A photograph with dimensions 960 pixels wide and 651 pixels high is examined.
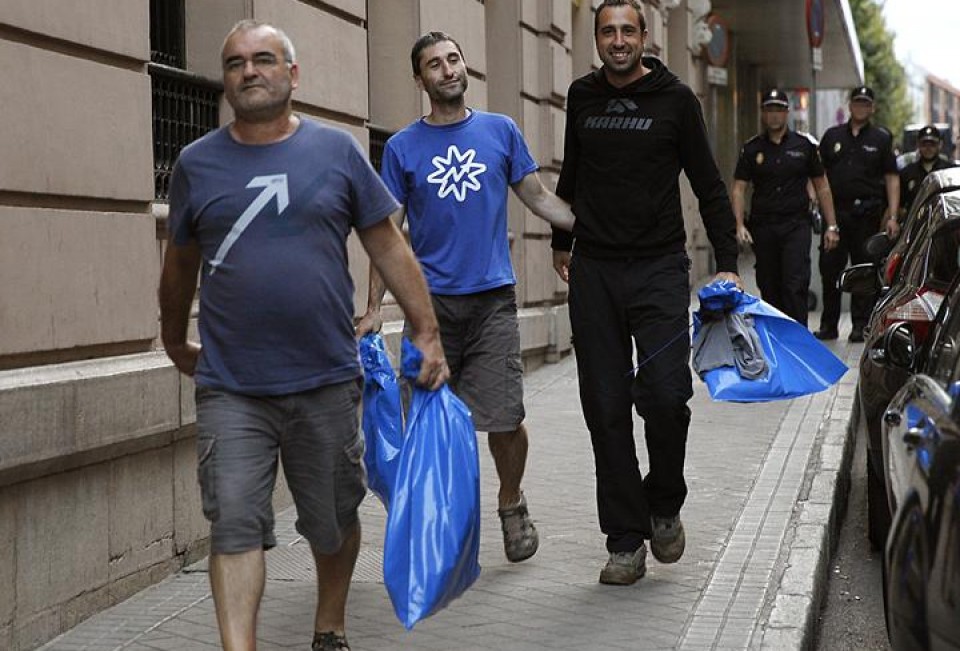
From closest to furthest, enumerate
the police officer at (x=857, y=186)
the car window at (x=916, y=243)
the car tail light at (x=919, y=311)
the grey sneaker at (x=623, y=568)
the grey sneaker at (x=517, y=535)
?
1. the grey sneaker at (x=623, y=568)
2. the grey sneaker at (x=517, y=535)
3. the car tail light at (x=919, y=311)
4. the car window at (x=916, y=243)
5. the police officer at (x=857, y=186)

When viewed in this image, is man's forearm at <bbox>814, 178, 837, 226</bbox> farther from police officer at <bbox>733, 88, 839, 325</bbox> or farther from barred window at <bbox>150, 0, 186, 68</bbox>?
barred window at <bbox>150, 0, 186, 68</bbox>

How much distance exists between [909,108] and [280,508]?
11917cm

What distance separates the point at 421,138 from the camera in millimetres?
6844

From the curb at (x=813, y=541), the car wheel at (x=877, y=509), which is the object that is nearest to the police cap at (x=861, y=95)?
the curb at (x=813, y=541)

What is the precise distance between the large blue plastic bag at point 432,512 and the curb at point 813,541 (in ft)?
3.58

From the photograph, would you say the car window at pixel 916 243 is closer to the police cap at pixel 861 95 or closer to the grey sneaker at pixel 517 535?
the grey sneaker at pixel 517 535

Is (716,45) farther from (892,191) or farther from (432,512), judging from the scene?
(432,512)

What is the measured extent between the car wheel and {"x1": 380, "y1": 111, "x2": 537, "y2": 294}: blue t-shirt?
1.86 metres

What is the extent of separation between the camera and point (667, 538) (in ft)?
22.2

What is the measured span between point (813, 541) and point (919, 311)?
106cm

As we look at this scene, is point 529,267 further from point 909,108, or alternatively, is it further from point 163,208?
point 909,108

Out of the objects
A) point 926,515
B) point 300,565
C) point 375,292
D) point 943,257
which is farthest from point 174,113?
point 926,515

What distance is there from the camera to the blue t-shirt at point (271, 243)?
4793 millimetres

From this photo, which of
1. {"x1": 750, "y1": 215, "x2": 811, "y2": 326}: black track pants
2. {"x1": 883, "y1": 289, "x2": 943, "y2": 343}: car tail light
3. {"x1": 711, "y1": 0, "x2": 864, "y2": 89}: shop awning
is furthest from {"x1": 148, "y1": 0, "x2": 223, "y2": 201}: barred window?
{"x1": 711, "y1": 0, "x2": 864, "y2": 89}: shop awning
